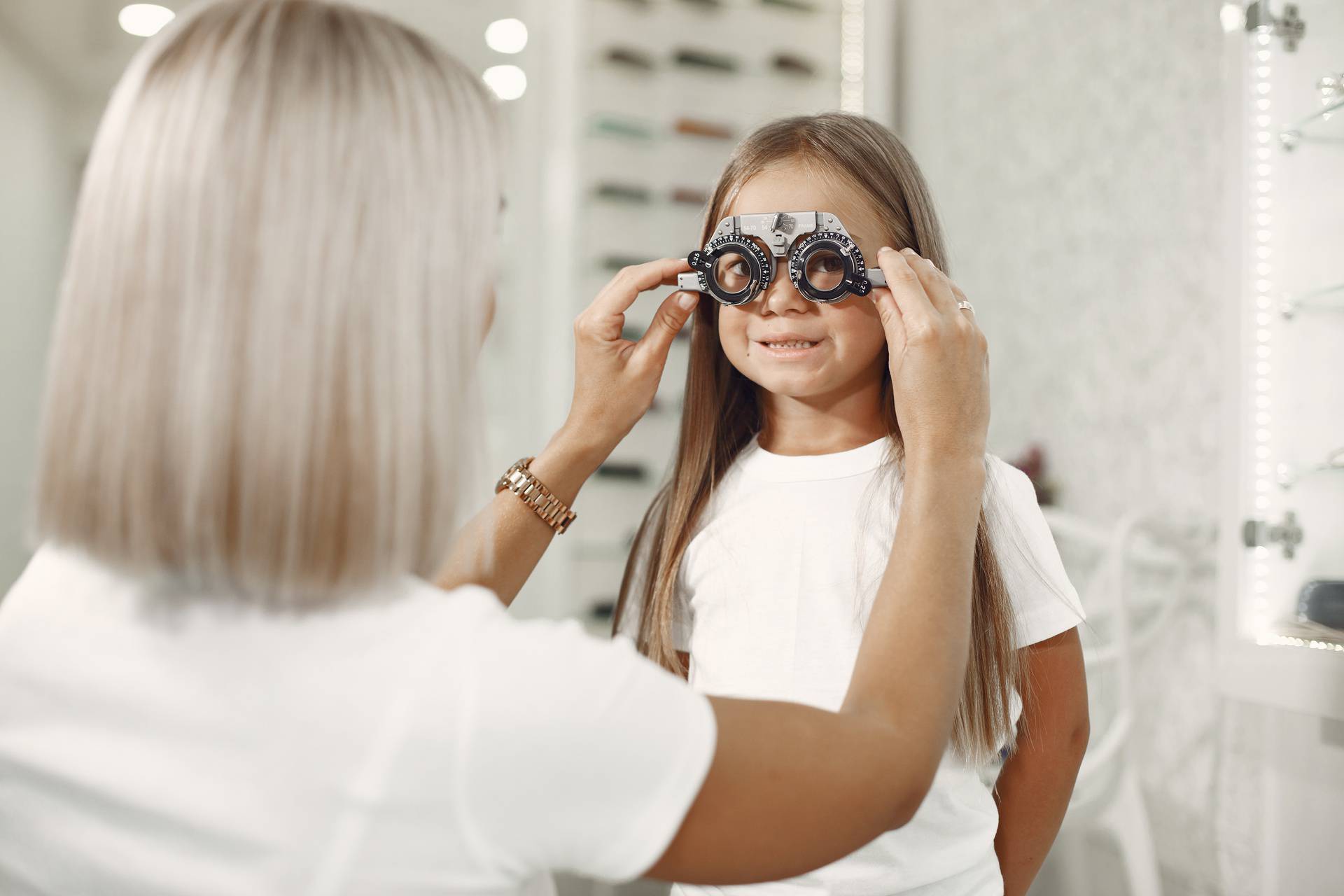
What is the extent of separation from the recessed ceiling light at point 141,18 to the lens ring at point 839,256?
224 centimetres

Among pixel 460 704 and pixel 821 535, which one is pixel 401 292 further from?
pixel 821 535

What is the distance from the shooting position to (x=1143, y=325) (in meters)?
2.04

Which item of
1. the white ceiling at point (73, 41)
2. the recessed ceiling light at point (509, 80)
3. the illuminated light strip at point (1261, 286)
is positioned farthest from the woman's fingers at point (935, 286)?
the recessed ceiling light at point (509, 80)

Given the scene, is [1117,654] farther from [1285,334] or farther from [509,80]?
[509,80]

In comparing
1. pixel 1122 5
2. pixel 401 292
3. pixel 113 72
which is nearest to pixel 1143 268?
pixel 1122 5

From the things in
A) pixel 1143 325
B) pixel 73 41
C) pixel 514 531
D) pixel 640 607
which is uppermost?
pixel 73 41

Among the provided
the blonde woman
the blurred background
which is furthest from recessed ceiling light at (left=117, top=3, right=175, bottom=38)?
the blonde woman

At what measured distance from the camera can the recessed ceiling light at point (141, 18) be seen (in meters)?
2.45

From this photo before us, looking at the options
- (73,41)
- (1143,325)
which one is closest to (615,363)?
(1143,325)

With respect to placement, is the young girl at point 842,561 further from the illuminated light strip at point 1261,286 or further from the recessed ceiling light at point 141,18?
the recessed ceiling light at point 141,18

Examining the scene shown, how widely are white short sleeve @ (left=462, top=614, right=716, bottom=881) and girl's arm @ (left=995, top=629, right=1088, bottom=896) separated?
1.77 ft

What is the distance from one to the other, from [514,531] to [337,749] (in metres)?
0.44

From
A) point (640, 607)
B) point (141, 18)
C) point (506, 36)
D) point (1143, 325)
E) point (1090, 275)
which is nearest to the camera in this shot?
point (640, 607)

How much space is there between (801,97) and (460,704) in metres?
2.90
